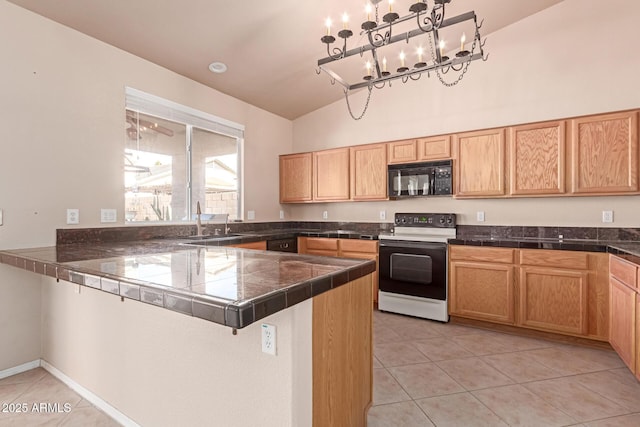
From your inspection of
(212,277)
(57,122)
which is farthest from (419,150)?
(57,122)

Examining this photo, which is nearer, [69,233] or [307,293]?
[307,293]

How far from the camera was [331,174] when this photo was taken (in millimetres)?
4602

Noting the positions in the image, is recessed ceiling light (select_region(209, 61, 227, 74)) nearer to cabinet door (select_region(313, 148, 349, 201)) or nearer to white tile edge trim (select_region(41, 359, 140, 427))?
cabinet door (select_region(313, 148, 349, 201))

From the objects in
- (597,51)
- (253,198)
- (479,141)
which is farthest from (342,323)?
(597,51)

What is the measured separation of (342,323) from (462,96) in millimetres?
3470

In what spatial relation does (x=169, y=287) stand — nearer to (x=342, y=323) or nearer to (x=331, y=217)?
(x=342, y=323)

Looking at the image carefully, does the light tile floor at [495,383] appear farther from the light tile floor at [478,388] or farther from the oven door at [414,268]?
the oven door at [414,268]

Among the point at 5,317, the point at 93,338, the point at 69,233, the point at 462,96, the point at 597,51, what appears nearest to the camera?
the point at 93,338

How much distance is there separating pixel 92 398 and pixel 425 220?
3.60 m

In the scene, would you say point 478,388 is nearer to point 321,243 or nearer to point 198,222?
point 321,243

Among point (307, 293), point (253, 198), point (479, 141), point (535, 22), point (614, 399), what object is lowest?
point (614, 399)

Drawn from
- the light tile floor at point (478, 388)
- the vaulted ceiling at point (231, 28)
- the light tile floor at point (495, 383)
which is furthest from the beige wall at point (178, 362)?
the vaulted ceiling at point (231, 28)

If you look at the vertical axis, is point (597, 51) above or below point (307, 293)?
above

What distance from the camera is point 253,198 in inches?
178
